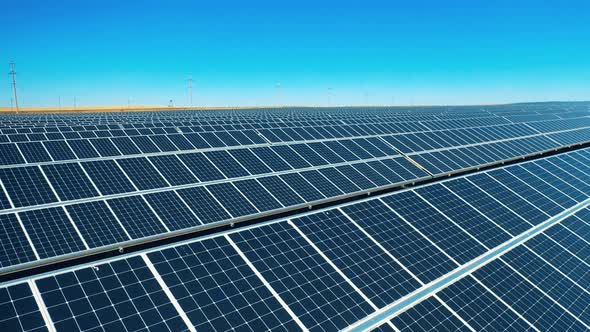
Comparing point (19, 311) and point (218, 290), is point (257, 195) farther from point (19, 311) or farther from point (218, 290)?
point (19, 311)

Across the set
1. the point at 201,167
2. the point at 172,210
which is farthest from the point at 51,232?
the point at 201,167

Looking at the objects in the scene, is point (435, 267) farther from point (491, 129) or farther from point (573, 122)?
point (573, 122)

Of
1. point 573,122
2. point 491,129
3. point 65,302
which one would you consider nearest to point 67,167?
point 65,302

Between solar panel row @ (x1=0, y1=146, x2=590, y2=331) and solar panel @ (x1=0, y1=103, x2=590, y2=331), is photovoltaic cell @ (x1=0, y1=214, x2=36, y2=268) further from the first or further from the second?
solar panel row @ (x1=0, y1=146, x2=590, y2=331)

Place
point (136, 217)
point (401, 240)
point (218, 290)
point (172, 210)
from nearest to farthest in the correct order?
point (218, 290) → point (136, 217) → point (401, 240) → point (172, 210)

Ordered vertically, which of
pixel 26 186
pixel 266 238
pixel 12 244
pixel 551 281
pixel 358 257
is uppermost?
pixel 26 186

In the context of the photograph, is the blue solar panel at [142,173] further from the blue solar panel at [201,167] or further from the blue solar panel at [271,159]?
the blue solar panel at [271,159]

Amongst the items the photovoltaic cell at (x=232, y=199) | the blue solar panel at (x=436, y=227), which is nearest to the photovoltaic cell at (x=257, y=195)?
the photovoltaic cell at (x=232, y=199)

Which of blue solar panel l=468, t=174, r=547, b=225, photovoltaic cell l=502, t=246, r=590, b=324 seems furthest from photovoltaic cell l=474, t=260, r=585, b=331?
blue solar panel l=468, t=174, r=547, b=225
